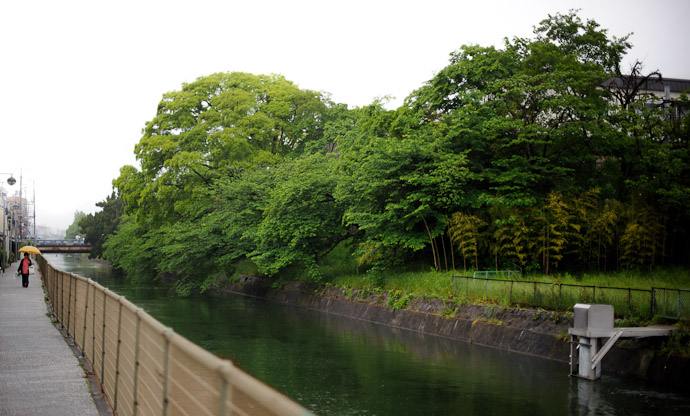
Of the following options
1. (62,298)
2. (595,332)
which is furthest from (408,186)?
(62,298)

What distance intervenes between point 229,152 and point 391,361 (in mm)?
30858

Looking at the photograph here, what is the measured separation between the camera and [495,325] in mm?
21266

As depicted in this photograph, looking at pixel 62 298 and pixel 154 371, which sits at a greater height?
pixel 154 371

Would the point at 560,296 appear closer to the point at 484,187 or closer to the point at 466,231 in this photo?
the point at 466,231

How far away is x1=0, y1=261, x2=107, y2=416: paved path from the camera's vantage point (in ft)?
25.7

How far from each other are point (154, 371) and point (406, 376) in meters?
11.4

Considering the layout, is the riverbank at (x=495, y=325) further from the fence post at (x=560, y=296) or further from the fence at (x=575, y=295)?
the fence at (x=575, y=295)

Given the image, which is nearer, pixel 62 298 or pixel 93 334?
pixel 93 334

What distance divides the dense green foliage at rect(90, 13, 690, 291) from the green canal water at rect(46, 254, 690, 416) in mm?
5906

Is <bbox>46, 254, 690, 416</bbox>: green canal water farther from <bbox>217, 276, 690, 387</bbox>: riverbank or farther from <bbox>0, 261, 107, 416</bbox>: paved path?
<bbox>0, 261, 107, 416</bbox>: paved path

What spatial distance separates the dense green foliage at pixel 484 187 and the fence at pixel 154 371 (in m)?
18.5

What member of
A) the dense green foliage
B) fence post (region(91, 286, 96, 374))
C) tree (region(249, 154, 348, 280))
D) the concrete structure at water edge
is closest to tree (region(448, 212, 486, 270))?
the dense green foliage

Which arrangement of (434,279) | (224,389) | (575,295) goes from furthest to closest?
(434,279)
(575,295)
(224,389)

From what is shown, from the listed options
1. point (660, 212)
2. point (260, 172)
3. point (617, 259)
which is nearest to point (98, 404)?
point (617, 259)
